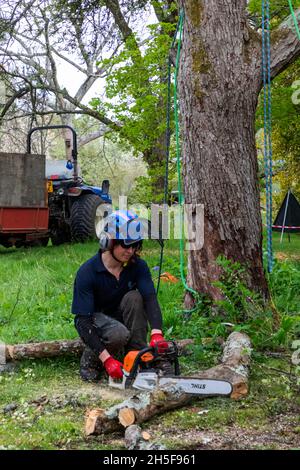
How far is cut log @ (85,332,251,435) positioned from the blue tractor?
708 cm

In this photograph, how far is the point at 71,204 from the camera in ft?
38.3

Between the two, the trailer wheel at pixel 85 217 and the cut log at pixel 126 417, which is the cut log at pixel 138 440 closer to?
the cut log at pixel 126 417

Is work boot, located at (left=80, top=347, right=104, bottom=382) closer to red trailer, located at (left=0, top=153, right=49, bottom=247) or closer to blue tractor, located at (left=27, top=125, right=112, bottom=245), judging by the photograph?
red trailer, located at (left=0, top=153, right=49, bottom=247)

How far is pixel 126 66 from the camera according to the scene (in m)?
12.1

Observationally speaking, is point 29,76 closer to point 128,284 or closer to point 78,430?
point 128,284

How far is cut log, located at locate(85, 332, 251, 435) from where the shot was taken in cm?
327

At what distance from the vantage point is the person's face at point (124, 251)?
4324 millimetres

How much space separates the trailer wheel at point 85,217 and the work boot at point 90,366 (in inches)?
261

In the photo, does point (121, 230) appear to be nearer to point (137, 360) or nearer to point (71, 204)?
point (137, 360)

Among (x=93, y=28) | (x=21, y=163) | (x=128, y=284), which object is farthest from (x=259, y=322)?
(x=93, y=28)

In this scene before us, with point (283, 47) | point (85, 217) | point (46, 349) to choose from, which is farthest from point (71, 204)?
point (46, 349)

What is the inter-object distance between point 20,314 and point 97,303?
1.91 metres

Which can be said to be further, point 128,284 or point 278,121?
point 278,121

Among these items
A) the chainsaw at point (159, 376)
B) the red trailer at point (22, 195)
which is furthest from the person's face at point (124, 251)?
the red trailer at point (22, 195)
